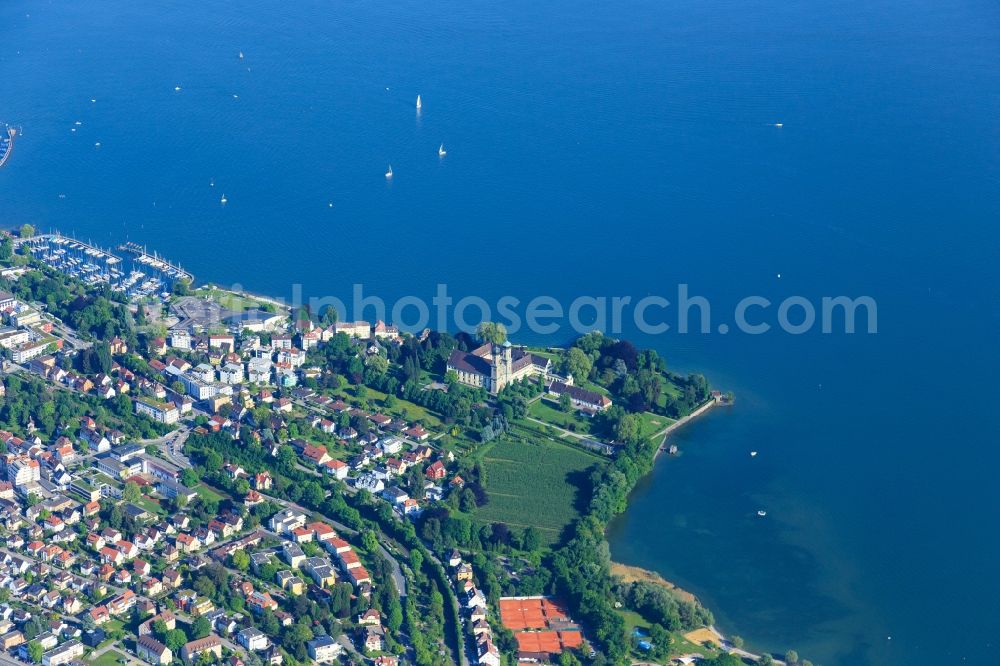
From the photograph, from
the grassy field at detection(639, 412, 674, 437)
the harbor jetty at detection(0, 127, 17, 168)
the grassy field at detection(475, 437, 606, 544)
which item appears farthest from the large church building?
the harbor jetty at detection(0, 127, 17, 168)

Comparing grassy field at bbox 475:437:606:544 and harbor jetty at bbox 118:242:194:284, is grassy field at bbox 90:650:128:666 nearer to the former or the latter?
grassy field at bbox 475:437:606:544

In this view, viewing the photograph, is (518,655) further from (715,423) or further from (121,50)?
(121,50)

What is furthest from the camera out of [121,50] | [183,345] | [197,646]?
[121,50]

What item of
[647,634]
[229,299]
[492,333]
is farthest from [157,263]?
[647,634]

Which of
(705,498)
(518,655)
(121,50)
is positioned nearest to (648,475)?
(705,498)

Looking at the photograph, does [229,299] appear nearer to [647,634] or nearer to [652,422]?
[652,422]

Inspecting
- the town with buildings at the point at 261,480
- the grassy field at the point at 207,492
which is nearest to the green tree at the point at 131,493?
the town with buildings at the point at 261,480
